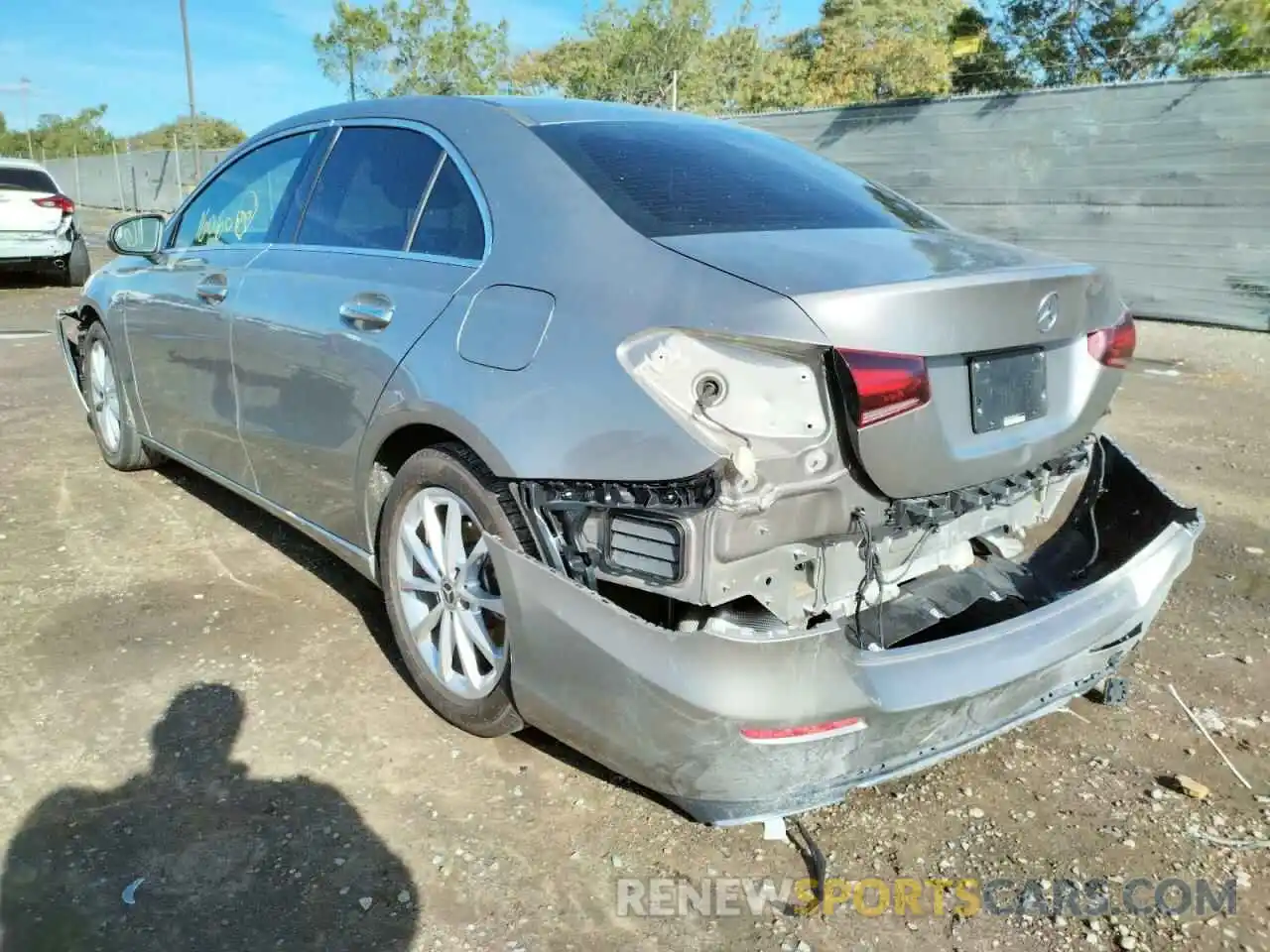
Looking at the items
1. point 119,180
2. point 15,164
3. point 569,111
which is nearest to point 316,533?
point 569,111

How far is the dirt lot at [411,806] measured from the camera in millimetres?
2158

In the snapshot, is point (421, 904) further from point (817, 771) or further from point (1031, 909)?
point (1031, 909)

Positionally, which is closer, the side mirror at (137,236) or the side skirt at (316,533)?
the side skirt at (316,533)

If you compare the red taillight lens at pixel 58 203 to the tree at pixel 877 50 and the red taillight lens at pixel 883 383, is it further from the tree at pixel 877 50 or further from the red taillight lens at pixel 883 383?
the tree at pixel 877 50

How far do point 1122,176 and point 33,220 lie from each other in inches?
512

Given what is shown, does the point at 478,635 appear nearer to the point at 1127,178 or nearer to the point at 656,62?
the point at 1127,178

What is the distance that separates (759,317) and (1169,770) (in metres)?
1.78

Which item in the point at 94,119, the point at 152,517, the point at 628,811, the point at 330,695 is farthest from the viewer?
the point at 94,119

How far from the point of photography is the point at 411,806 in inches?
99.7

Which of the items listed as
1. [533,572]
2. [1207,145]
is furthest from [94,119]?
[533,572]

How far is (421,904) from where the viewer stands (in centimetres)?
221

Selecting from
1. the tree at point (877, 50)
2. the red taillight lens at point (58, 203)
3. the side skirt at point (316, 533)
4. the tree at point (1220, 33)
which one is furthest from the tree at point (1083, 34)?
Answer: the side skirt at point (316, 533)

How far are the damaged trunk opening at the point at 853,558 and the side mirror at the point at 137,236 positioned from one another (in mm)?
3104

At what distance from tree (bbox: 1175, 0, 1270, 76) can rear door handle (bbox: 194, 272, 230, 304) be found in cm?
2109
